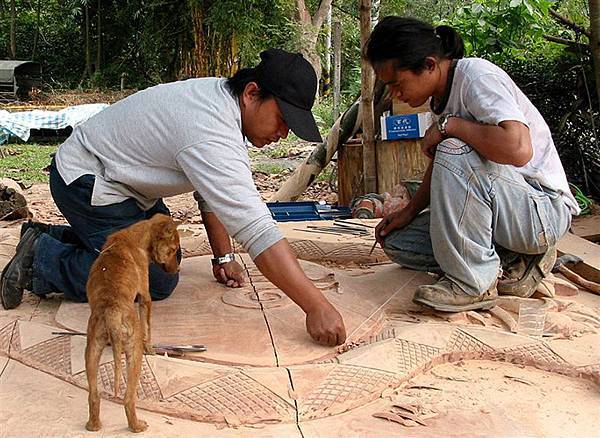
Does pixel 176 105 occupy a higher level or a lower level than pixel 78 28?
lower

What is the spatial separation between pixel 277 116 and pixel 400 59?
59 centimetres

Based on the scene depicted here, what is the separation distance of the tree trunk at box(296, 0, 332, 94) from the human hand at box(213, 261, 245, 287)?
12.3 meters

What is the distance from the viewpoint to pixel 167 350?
2312 millimetres

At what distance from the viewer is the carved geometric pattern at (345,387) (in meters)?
2.03

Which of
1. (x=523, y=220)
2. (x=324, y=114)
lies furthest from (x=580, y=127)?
(x=324, y=114)

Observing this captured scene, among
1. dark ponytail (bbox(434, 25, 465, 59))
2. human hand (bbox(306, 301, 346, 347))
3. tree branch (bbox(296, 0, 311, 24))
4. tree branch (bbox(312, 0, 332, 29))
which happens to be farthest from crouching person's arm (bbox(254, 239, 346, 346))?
tree branch (bbox(312, 0, 332, 29))

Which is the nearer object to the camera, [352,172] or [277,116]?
[277,116]

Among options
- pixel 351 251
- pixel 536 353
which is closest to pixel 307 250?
pixel 351 251

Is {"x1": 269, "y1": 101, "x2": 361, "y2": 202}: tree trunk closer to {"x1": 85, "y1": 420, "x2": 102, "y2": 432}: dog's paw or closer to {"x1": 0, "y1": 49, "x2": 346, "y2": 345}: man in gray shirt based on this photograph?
{"x1": 0, "y1": 49, "x2": 346, "y2": 345}: man in gray shirt

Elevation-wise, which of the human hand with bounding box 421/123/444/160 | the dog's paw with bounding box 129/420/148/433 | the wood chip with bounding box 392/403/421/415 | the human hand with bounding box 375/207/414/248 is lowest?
the wood chip with bounding box 392/403/421/415

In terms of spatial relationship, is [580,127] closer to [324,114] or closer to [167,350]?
[167,350]

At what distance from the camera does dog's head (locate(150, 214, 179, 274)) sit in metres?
2.22

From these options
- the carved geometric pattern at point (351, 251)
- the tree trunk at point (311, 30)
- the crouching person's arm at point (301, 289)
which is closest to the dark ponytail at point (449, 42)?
the crouching person's arm at point (301, 289)

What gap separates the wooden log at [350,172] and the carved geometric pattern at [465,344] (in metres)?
3.72
